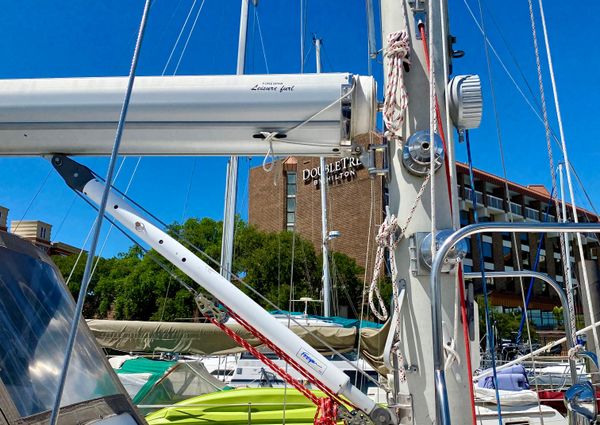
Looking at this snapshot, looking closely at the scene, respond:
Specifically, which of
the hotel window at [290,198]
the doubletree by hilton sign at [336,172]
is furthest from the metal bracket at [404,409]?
the hotel window at [290,198]

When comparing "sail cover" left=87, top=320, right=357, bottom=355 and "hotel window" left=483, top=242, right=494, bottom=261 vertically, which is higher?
"hotel window" left=483, top=242, right=494, bottom=261

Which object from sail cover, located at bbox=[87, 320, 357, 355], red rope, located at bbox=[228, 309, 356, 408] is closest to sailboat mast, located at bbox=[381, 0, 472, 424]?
red rope, located at bbox=[228, 309, 356, 408]

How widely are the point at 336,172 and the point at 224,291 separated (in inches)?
1582

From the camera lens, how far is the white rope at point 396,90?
2932mm

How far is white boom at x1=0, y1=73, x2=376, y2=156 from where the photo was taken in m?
2.95

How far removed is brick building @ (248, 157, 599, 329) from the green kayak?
33.2 meters

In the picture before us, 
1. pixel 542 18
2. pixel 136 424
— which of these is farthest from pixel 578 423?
pixel 542 18

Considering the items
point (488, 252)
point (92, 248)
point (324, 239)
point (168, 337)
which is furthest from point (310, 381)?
point (488, 252)

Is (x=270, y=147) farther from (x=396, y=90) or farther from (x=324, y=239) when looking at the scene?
(x=324, y=239)

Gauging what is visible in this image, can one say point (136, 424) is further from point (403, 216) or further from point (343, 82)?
point (343, 82)

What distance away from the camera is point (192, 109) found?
2.94 metres

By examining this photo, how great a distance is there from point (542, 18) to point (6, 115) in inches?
181

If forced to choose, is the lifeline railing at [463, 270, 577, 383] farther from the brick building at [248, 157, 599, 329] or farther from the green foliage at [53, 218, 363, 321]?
the brick building at [248, 157, 599, 329]

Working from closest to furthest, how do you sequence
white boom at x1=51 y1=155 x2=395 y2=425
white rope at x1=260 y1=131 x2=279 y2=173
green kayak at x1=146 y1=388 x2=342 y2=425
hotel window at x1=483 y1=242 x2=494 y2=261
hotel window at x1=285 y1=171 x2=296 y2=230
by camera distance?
white boom at x1=51 y1=155 x2=395 y2=425 → white rope at x1=260 y1=131 x2=279 y2=173 → green kayak at x1=146 y1=388 x2=342 y2=425 → hotel window at x1=483 y1=242 x2=494 y2=261 → hotel window at x1=285 y1=171 x2=296 y2=230
